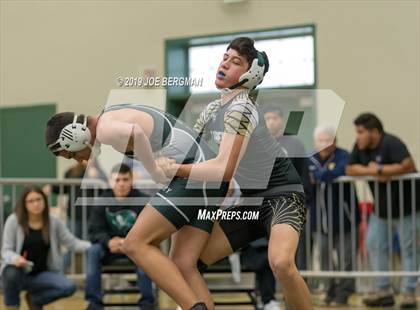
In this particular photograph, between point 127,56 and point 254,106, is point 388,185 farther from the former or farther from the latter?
point 127,56

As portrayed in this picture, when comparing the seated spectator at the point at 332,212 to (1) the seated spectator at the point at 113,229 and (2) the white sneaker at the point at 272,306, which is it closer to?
(2) the white sneaker at the point at 272,306

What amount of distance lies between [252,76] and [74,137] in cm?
96

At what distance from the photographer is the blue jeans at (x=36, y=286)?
6.69m

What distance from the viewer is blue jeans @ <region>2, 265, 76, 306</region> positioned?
669 cm

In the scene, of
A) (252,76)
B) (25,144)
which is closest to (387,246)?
(252,76)

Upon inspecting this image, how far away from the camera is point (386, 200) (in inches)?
284

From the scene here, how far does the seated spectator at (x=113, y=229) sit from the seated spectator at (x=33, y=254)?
0.51 ft

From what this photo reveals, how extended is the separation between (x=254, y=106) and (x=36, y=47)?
3815mm

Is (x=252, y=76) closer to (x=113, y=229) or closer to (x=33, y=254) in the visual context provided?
(x=113, y=229)

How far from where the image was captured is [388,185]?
7203 millimetres

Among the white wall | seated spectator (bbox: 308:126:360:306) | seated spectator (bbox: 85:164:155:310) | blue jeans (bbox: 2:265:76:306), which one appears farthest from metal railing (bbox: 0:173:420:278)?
the white wall

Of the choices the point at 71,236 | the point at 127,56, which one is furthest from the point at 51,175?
the point at 71,236

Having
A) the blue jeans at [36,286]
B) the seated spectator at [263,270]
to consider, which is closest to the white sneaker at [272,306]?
the seated spectator at [263,270]

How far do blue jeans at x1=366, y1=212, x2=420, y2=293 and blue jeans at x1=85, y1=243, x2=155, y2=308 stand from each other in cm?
196
